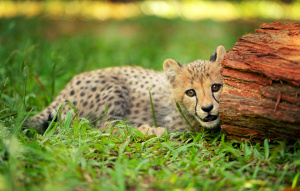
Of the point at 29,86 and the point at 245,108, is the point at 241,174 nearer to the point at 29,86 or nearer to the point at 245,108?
the point at 245,108

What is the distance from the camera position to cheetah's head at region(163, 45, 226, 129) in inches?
106

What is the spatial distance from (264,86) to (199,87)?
67 cm

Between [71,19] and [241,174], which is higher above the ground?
[71,19]

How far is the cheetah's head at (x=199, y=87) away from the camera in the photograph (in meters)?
2.69

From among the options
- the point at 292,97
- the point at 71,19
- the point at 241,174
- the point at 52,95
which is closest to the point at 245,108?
the point at 292,97

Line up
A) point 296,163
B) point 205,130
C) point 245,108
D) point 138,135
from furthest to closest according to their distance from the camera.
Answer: point 205,130, point 138,135, point 245,108, point 296,163

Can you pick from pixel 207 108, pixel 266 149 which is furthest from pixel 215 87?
pixel 266 149

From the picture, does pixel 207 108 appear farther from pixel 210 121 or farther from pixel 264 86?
pixel 264 86

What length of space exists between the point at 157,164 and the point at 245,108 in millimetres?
772

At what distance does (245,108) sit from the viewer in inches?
90.7

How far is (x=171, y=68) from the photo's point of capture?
126 inches

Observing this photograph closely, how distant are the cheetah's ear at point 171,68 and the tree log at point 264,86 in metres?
0.75

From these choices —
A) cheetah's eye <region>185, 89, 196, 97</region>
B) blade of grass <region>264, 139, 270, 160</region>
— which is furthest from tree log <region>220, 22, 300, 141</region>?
cheetah's eye <region>185, 89, 196, 97</region>

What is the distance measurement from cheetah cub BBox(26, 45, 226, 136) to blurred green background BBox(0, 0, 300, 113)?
475mm
